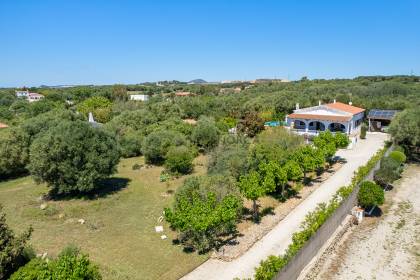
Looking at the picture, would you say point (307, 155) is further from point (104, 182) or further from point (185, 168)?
point (104, 182)

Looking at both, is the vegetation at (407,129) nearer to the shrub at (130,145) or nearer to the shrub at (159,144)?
the shrub at (159,144)

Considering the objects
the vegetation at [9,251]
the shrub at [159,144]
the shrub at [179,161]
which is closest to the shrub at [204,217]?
the vegetation at [9,251]

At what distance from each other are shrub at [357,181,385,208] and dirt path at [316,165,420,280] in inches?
43.4

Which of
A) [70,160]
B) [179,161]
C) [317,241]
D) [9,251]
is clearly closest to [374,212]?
[317,241]

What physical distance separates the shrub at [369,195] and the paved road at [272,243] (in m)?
2.03

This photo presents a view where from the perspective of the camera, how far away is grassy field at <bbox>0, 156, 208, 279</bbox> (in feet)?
49.3

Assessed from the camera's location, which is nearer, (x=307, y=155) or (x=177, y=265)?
(x=177, y=265)

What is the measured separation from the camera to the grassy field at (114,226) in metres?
15.0

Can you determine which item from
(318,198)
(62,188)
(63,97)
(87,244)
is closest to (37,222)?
(62,188)

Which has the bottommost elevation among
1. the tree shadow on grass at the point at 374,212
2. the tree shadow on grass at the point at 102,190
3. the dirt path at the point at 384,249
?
the dirt path at the point at 384,249

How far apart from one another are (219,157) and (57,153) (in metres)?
12.0

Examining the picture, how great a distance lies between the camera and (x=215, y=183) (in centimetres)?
1914

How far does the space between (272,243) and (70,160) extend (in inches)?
621

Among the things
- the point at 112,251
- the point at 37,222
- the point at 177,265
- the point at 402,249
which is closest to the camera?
the point at 177,265
